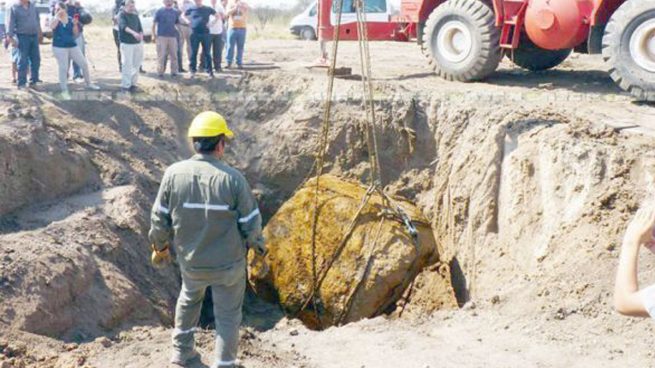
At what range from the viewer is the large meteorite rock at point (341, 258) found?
8.95m

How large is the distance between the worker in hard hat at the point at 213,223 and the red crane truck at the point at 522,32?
6.11 m

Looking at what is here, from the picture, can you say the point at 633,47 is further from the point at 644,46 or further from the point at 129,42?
the point at 129,42

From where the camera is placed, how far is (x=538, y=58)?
1308cm

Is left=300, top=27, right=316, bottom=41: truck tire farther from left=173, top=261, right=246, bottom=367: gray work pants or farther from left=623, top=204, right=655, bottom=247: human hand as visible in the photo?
left=623, top=204, right=655, bottom=247: human hand

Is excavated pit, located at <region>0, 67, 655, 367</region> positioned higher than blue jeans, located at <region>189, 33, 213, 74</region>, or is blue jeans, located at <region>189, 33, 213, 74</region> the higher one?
blue jeans, located at <region>189, 33, 213, 74</region>

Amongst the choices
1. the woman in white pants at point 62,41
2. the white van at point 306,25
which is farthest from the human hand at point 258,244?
the white van at point 306,25

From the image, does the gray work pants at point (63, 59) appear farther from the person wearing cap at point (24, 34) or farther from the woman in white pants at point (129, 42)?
the woman in white pants at point (129, 42)

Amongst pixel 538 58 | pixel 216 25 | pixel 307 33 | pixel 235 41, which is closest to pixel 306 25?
pixel 307 33

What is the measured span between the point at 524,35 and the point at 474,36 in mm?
786

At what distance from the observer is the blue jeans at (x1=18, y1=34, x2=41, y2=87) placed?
37.8 feet

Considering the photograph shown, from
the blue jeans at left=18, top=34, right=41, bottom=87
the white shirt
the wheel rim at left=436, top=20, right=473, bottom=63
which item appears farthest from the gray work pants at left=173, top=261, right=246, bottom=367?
the white shirt

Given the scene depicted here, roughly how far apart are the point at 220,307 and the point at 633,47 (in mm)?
6561

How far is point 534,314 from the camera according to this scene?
7.12m

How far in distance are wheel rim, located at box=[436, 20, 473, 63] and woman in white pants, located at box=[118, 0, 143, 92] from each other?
15.0ft
